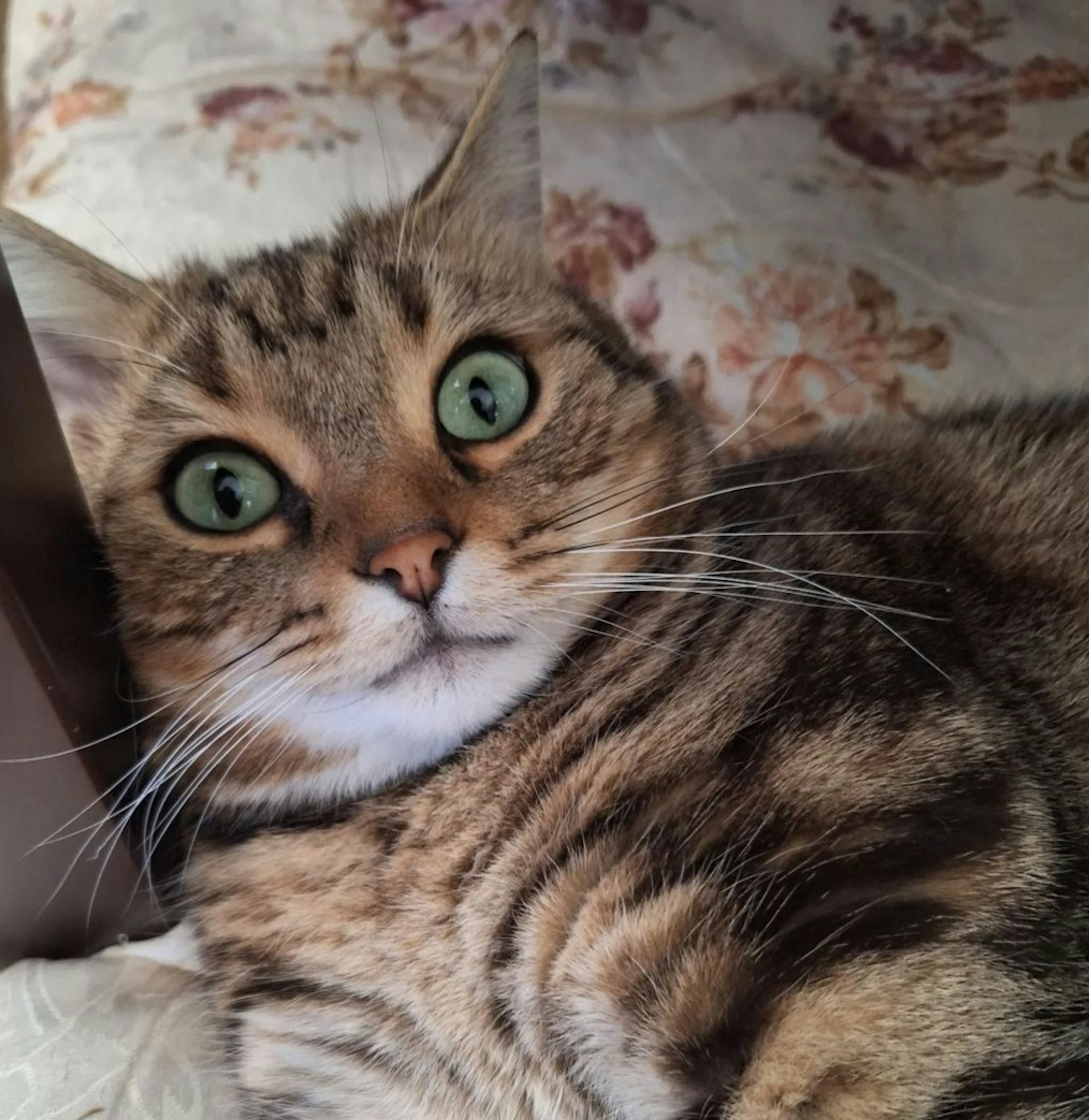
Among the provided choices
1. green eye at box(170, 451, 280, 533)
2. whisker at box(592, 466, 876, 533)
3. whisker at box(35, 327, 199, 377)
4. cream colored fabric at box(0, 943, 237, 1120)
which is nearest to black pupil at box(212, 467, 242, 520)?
green eye at box(170, 451, 280, 533)

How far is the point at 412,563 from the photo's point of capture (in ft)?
2.31

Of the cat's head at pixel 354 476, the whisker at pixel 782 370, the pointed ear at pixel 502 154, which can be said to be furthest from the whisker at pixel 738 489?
the pointed ear at pixel 502 154

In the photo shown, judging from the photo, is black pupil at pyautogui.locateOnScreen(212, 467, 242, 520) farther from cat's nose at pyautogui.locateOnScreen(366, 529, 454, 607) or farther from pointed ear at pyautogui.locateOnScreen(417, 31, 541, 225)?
pointed ear at pyautogui.locateOnScreen(417, 31, 541, 225)

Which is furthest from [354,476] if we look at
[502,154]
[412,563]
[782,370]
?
[782,370]

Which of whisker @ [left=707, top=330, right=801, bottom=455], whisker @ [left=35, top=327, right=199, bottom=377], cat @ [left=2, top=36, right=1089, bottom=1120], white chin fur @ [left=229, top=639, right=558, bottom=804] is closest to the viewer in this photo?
cat @ [left=2, top=36, right=1089, bottom=1120]

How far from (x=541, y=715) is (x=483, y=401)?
25cm

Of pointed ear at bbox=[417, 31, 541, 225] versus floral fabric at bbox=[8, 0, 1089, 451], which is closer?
pointed ear at bbox=[417, 31, 541, 225]

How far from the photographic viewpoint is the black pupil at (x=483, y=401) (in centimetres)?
84

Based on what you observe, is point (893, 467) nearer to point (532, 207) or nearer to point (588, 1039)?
point (532, 207)

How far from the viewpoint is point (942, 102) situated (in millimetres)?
1463

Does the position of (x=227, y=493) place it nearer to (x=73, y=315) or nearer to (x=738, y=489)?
(x=73, y=315)

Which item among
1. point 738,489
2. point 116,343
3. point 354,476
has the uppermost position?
point 116,343

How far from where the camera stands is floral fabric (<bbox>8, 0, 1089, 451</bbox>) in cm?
132

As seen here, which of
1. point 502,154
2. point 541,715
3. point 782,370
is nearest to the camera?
point 541,715
